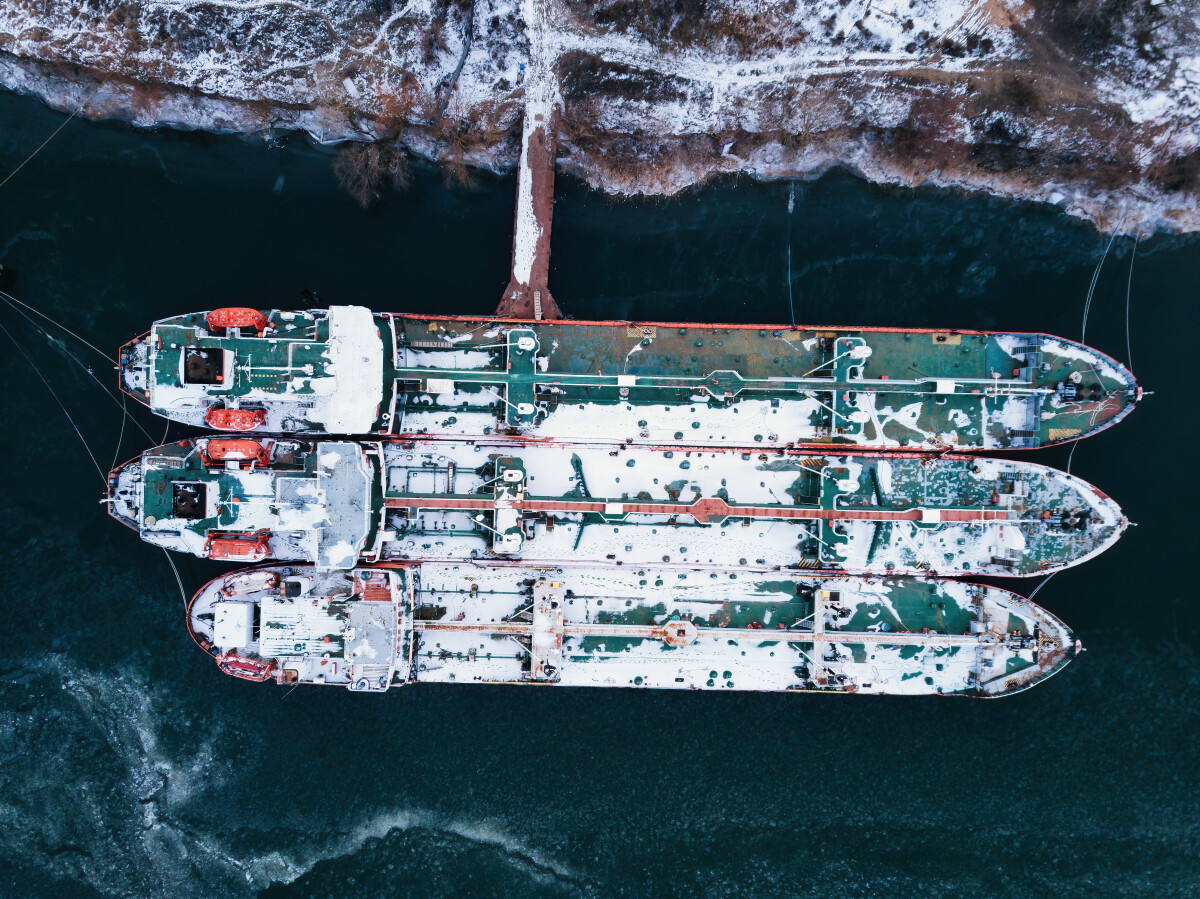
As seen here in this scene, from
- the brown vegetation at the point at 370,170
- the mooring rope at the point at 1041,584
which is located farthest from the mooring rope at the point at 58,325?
the mooring rope at the point at 1041,584

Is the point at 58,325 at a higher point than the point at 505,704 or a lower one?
higher

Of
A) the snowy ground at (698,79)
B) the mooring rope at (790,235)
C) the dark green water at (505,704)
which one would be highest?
the snowy ground at (698,79)

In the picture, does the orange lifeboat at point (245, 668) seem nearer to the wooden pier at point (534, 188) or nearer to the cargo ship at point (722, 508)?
the cargo ship at point (722, 508)

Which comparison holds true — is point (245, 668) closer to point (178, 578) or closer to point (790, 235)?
point (178, 578)

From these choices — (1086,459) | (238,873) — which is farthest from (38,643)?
(1086,459)

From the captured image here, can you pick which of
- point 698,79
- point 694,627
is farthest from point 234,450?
point 698,79

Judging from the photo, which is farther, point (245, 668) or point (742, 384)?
point (742, 384)

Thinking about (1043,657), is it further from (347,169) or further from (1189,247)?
(347,169)
